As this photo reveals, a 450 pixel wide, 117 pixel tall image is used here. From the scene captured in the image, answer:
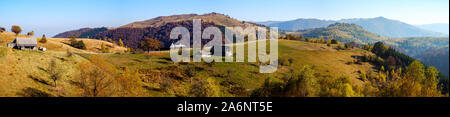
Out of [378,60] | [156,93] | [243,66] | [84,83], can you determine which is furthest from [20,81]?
[378,60]

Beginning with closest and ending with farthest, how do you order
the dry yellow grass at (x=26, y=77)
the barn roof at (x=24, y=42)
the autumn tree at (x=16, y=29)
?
the dry yellow grass at (x=26, y=77)
the barn roof at (x=24, y=42)
the autumn tree at (x=16, y=29)

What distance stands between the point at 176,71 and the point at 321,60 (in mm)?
77139

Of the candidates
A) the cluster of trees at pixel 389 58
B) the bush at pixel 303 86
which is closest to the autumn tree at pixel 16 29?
the bush at pixel 303 86

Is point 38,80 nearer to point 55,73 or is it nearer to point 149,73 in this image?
point 55,73

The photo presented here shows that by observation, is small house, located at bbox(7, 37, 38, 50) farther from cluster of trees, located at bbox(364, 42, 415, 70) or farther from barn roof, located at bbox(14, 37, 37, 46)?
cluster of trees, located at bbox(364, 42, 415, 70)

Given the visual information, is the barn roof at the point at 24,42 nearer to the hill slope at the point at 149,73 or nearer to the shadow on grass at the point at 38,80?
the hill slope at the point at 149,73

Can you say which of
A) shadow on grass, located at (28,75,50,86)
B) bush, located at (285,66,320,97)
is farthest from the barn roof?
bush, located at (285,66,320,97)

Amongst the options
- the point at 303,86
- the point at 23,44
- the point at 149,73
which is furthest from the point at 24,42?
the point at 303,86

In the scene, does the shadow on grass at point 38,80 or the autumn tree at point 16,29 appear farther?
the autumn tree at point 16,29

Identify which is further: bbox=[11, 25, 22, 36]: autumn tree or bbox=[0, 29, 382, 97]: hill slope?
bbox=[11, 25, 22, 36]: autumn tree

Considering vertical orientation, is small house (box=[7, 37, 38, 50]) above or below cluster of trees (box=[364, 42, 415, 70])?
above

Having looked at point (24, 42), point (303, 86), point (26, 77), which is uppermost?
point (24, 42)
